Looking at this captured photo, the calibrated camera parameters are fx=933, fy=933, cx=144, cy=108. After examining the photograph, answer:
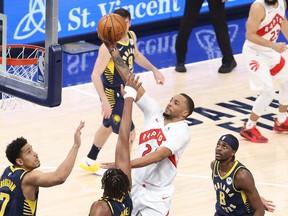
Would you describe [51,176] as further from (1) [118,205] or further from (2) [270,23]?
(2) [270,23]

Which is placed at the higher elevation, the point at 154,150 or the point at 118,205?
the point at 118,205

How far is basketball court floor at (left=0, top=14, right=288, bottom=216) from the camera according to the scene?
8992 mm

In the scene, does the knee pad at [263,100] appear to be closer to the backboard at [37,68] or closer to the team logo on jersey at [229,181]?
the team logo on jersey at [229,181]

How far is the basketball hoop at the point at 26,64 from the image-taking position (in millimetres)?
6602

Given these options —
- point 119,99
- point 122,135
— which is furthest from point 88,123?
point 122,135

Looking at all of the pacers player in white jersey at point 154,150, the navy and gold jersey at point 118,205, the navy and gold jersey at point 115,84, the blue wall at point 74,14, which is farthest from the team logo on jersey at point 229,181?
the blue wall at point 74,14

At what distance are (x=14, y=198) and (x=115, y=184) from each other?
2.90 feet

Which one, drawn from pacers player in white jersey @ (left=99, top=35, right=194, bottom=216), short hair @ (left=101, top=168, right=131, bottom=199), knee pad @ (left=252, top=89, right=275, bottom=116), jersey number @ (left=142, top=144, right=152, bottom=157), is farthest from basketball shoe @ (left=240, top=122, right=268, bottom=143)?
short hair @ (left=101, top=168, right=131, bottom=199)

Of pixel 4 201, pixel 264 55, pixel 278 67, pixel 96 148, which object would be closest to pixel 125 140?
pixel 4 201

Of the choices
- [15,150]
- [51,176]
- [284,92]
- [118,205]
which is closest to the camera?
[118,205]

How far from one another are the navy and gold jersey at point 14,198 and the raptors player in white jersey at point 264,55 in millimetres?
4212

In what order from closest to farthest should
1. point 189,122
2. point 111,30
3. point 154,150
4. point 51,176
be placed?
point 51,176, point 111,30, point 154,150, point 189,122

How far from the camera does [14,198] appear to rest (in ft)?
21.5

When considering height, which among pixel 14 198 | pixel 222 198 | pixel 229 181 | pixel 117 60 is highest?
pixel 117 60
